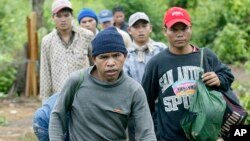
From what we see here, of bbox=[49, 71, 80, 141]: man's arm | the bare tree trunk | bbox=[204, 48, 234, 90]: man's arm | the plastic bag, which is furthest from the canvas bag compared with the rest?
the bare tree trunk

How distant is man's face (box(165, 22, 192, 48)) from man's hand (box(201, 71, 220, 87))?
0.31 metres

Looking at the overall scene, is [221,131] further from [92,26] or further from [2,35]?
[2,35]

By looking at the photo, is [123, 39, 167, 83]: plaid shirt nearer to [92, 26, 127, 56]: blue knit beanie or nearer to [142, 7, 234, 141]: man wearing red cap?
[142, 7, 234, 141]: man wearing red cap

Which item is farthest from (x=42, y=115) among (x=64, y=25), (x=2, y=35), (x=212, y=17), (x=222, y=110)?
(x=212, y=17)

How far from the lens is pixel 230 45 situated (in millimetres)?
22188

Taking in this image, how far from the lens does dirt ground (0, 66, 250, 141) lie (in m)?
10.9

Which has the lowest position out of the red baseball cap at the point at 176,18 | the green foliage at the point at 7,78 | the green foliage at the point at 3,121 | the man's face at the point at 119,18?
the green foliage at the point at 3,121

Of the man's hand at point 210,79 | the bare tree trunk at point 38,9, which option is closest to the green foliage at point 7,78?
the bare tree trunk at point 38,9

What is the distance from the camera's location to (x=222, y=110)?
223 inches

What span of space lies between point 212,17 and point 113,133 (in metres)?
19.0

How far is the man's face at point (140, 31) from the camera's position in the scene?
7.77 m

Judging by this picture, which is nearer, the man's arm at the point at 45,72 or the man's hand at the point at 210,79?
the man's hand at the point at 210,79

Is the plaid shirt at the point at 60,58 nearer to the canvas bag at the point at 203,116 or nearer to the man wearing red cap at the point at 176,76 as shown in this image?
the man wearing red cap at the point at 176,76

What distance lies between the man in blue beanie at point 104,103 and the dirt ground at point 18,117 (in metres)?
5.36
